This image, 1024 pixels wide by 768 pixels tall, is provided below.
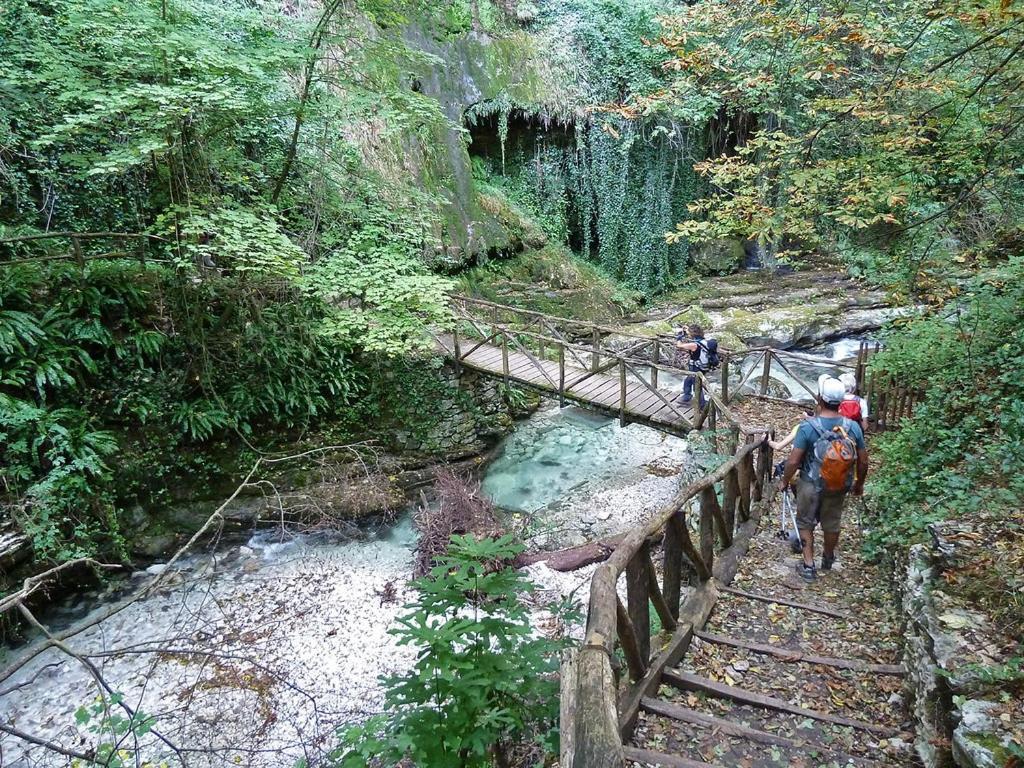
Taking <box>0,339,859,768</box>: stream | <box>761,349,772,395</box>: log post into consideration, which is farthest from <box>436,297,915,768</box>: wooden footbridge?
<box>761,349,772,395</box>: log post

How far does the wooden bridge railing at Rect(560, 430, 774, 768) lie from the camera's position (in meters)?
1.68

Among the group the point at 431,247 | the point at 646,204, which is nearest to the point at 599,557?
the point at 431,247

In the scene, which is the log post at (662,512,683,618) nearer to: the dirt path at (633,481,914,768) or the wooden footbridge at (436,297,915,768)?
the wooden footbridge at (436,297,915,768)

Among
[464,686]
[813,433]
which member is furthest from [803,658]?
[464,686]

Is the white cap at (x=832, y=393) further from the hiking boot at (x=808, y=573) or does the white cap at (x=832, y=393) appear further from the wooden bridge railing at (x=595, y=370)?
the wooden bridge railing at (x=595, y=370)

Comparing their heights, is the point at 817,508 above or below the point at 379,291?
below

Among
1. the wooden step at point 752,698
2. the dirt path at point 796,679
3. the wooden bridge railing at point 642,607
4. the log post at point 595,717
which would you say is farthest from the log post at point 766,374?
the log post at point 595,717

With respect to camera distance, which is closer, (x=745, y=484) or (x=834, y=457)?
(x=834, y=457)

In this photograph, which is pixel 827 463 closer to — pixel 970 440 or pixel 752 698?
pixel 970 440

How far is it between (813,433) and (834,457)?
0.22 m

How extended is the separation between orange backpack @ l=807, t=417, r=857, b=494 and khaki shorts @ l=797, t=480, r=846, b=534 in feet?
0.25

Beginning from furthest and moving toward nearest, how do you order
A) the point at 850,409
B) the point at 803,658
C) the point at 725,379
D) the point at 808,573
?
the point at 725,379
the point at 850,409
the point at 808,573
the point at 803,658

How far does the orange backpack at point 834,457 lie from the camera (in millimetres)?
3943

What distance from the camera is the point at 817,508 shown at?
4.18 metres
